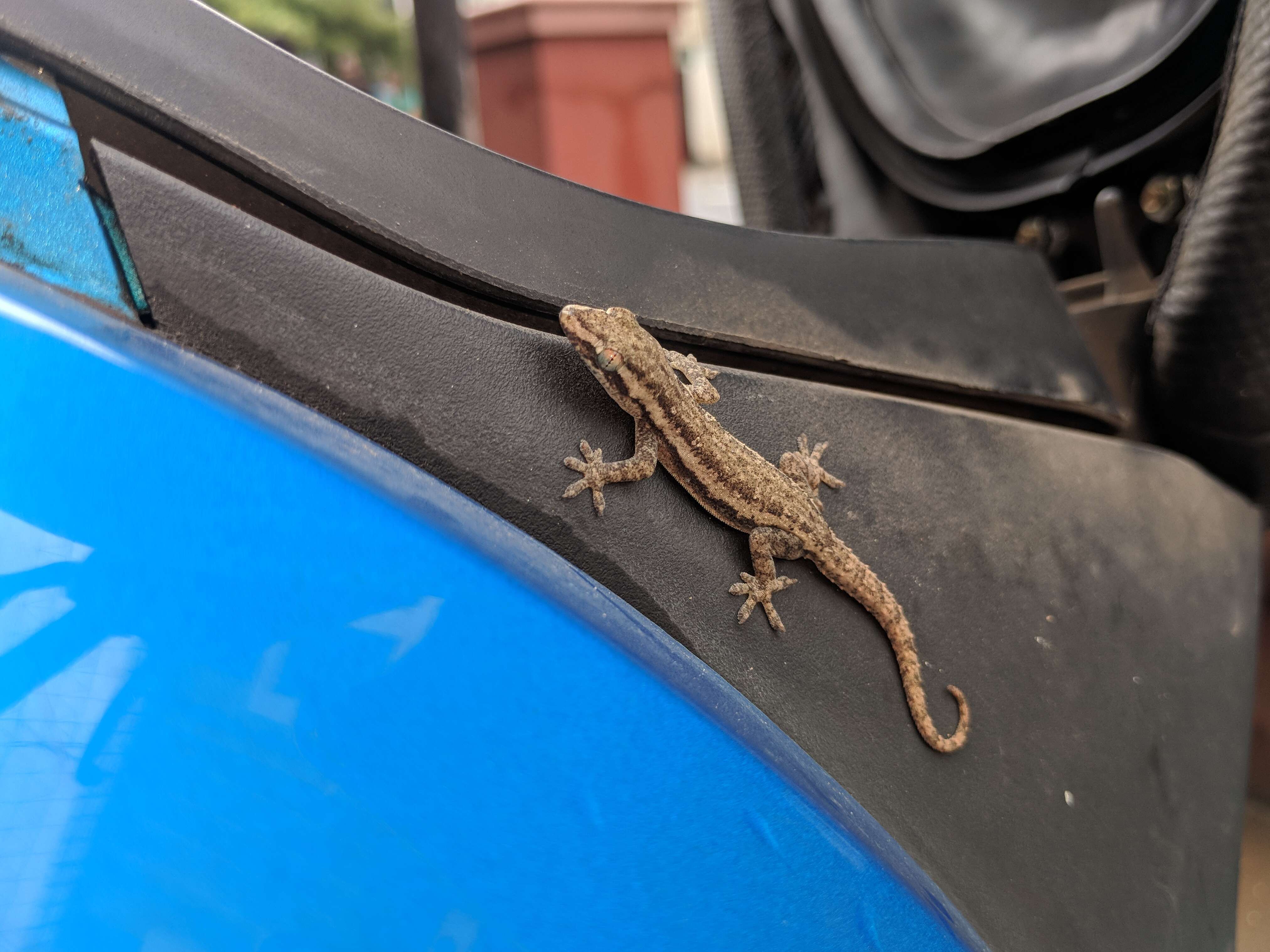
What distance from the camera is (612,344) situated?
50.3 inches

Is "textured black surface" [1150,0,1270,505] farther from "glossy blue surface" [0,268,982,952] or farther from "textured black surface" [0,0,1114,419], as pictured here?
"glossy blue surface" [0,268,982,952]

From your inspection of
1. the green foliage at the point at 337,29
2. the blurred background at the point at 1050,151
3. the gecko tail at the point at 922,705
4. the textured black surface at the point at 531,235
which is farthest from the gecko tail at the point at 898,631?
the green foliage at the point at 337,29

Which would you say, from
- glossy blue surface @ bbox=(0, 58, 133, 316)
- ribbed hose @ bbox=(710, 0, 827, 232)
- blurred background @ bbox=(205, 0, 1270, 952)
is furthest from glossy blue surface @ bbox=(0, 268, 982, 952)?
ribbed hose @ bbox=(710, 0, 827, 232)

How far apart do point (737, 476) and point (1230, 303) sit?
4.07 ft

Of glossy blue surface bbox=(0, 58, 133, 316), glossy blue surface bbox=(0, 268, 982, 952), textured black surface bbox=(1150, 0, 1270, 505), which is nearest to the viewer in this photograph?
glossy blue surface bbox=(0, 268, 982, 952)

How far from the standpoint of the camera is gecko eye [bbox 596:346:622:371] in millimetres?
1232

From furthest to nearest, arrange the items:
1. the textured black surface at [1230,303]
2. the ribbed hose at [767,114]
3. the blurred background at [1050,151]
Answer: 1. the ribbed hose at [767,114]
2. the blurred background at [1050,151]
3. the textured black surface at [1230,303]

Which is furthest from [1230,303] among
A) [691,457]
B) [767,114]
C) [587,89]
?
[587,89]

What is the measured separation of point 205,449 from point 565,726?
19.9 inches

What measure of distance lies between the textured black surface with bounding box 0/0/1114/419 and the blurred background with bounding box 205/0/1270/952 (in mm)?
183

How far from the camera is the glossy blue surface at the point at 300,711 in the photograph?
768 millimetres

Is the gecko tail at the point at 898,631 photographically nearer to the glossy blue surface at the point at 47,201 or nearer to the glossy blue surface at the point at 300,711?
the glossy blue surface at the point at 300,711

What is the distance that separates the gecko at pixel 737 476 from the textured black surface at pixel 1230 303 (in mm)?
1065

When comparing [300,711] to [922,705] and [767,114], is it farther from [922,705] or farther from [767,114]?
[767,114]
